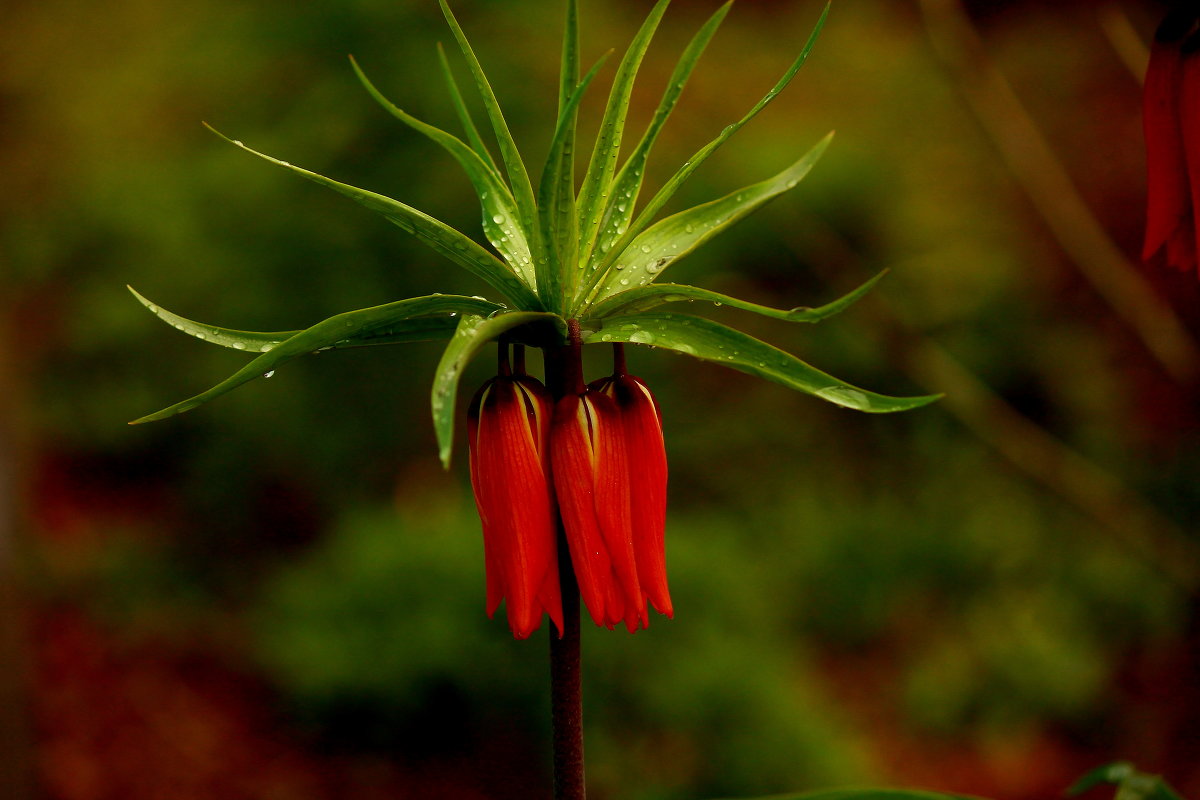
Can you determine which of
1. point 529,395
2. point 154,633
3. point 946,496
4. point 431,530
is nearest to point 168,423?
point 154,633

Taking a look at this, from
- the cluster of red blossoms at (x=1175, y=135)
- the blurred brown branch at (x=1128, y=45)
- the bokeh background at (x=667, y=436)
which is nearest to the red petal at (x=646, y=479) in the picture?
the cluster of red blossoms at (x=1175, y=135)

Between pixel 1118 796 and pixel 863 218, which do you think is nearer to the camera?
pixel 1118 796

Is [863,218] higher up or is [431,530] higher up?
[863,218]

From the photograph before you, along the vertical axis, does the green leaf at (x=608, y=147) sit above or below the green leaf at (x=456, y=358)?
above

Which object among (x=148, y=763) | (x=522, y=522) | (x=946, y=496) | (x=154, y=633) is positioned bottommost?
(x=148, y=763)

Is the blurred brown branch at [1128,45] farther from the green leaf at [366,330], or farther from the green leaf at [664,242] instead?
the green leaf at [366,330]

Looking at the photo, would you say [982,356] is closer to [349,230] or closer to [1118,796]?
[349,230]
